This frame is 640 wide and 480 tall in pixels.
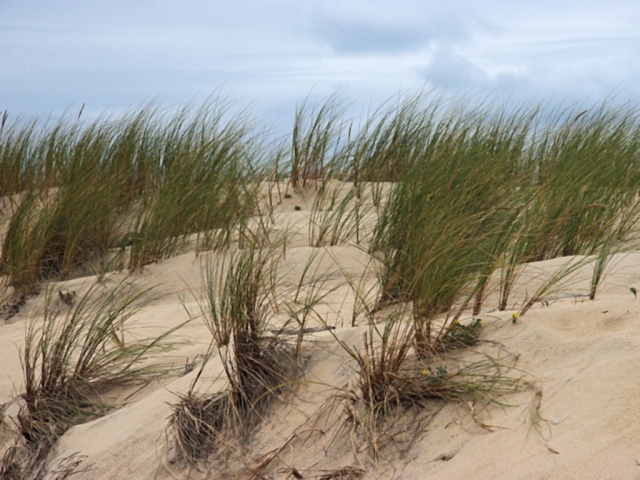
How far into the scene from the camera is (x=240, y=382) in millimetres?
3004

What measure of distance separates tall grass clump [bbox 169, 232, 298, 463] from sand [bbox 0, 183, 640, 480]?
71mm

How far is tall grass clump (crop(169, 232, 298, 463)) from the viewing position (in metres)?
2.90

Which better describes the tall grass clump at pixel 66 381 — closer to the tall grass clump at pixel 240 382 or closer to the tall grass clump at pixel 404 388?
the tall grass clump at pixel 240 382

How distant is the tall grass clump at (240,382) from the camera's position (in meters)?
2.90

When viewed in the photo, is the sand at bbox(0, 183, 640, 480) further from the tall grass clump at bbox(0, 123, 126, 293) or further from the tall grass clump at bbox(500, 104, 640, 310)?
the tall grass clump at bbox(0, 123, 126, 293)

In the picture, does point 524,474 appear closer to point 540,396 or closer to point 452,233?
point 540,396

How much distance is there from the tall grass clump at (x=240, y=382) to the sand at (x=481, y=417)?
71mm

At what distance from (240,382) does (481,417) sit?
0.94 meters

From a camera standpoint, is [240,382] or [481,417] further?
[240,382]

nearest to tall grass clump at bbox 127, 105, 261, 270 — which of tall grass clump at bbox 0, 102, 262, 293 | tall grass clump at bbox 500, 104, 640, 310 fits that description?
tall grass clump at bbox 0, 102, 262, 293

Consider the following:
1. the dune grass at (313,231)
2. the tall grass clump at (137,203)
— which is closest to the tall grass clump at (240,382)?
the dune grass at (313,231)

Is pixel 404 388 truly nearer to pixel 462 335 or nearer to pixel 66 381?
pixel 462 335

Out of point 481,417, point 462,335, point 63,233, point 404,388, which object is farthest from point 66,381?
point 63,233

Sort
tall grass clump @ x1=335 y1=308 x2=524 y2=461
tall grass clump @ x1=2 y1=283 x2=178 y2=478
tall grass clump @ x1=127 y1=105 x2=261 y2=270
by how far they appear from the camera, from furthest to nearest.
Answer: tall grass clump @ x1=127 y1=105 x2=261 y2=270 → tall grass clump @ x1=2 y1=283 x2=178 y2=478 → tall grass clump @ x1=335 y1=308 x2=524 y2=461
